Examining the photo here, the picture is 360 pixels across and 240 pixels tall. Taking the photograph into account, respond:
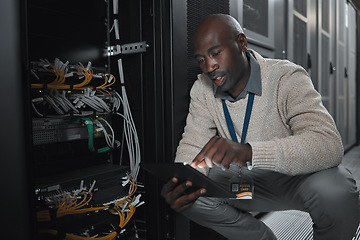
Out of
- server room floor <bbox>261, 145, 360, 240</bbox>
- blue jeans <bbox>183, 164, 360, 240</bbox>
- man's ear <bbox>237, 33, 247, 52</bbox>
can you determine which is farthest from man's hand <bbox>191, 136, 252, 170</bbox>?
server room floor <bbox>261, 145, 360, 240</bbox>

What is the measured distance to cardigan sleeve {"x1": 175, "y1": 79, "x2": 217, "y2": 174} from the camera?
1.28 meters

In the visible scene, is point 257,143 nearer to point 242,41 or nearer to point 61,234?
point 242,41

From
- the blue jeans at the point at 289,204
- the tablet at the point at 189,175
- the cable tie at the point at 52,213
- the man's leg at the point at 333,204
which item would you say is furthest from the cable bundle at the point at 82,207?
the man's leg at the point at 333,204

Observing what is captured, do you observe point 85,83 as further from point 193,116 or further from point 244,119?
point 244,119

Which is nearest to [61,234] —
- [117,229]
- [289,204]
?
[117,229]

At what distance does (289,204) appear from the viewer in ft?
4.20

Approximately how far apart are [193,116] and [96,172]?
1.52 feet

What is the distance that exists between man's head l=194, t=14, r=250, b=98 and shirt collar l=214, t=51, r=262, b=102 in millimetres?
44

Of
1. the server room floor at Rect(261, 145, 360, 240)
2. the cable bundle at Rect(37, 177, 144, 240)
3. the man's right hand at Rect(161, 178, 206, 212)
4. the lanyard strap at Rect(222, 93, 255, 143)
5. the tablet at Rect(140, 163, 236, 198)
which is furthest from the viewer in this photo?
the server room floor at Rect(261, 145, 360, 240)

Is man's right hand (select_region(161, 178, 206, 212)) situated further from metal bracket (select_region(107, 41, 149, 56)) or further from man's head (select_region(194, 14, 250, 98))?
metal bracket (select_region(107, 41, 149, 56))

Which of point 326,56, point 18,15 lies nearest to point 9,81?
point 18,15

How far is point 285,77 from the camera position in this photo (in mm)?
1229

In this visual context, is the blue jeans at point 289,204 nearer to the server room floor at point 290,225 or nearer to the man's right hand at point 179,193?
the man's right hand at point 179,193

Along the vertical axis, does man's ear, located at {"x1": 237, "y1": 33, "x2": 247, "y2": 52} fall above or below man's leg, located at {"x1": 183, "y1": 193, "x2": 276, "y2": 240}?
above
